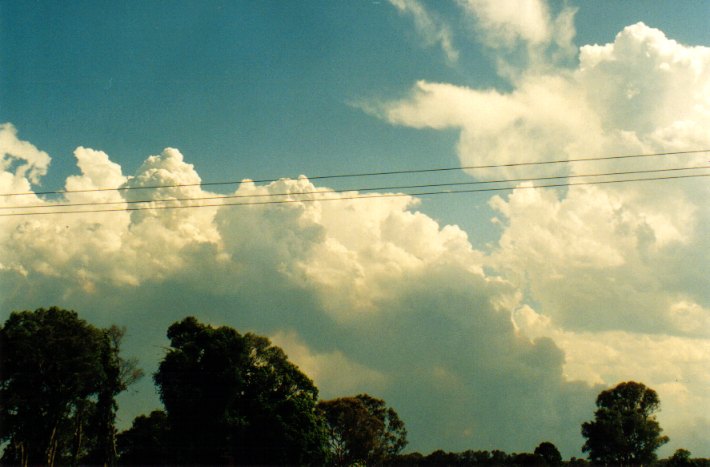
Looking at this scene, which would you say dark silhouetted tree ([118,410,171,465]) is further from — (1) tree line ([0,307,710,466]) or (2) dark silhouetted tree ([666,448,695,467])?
(2) dark silhouetted tree ([666,448,695,467])

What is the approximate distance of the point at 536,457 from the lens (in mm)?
78250

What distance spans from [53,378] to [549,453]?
63511 mm

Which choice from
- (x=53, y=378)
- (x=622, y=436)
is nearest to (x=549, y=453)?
(x=622, y=436)

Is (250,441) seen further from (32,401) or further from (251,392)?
(32,401)

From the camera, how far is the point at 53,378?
50.9m

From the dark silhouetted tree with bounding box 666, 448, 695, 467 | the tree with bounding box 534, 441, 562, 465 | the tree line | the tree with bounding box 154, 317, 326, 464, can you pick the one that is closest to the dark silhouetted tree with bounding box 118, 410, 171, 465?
the tree line

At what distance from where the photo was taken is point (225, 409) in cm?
4950

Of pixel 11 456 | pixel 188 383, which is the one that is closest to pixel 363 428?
pixel 188 383

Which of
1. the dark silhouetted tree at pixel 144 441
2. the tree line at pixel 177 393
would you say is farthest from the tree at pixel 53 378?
the dark silhouetted tree at pixel 144 441

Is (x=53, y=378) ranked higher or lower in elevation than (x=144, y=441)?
higher

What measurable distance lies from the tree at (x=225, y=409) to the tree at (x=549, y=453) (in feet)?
133

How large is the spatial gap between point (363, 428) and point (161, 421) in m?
28.1

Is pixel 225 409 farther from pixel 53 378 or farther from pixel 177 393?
pixel 53 378

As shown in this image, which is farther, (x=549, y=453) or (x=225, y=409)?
(x=549, y=453)
